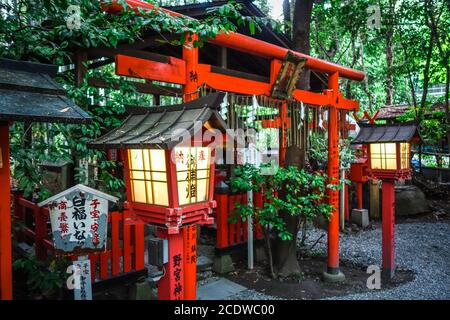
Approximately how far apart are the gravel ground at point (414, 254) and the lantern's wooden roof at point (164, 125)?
18.1 ft

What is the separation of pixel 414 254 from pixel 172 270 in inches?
359

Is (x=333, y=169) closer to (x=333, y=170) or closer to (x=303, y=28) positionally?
(x=333, y=170)

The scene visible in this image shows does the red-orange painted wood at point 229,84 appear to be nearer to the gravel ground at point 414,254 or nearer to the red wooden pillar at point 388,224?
the red wooden pillar at point 388,224

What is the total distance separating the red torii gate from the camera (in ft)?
14.3

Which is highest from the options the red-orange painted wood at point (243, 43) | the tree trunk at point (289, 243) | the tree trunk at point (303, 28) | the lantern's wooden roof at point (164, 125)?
the tree trunk at point (303, 28)

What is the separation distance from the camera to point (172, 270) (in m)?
3.73

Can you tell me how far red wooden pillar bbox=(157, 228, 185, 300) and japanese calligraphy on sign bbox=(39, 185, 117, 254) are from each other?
106 cm

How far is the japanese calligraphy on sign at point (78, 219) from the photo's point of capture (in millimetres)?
4102

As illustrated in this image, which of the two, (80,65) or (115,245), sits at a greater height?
(80,65)

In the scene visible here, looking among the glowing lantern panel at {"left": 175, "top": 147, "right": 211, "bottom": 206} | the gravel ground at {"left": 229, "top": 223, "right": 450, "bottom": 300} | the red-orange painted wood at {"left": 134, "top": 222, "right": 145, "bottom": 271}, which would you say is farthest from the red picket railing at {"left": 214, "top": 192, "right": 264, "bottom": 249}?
the glowing lantern panel at {"left": 175, "top": 147, "right": 211, "bottom": 206}

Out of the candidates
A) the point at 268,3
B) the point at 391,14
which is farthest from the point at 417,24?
the point at 268,3

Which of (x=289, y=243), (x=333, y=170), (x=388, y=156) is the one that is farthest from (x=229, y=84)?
(x=388, y=156)

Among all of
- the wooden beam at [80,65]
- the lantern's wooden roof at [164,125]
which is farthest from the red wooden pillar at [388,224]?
the wooden beam at [80,65]

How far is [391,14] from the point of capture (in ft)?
39.1
